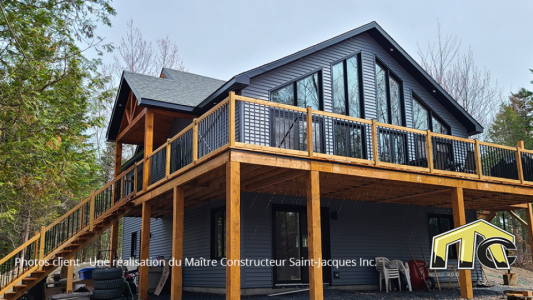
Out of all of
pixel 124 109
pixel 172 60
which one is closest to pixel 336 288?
pixel 124 109

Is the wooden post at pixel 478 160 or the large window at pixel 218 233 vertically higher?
the wooden post at pixel 478 160

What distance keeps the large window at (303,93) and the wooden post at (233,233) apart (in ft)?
16.4

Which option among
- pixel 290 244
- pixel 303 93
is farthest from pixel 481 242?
pixel 303 93

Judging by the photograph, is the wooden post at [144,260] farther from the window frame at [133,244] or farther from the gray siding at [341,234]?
the window frame at [133,244]

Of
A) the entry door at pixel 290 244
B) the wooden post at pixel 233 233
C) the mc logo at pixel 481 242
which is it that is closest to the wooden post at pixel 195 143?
the wooden post at pixel 233 233

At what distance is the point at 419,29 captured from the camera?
37.7 m

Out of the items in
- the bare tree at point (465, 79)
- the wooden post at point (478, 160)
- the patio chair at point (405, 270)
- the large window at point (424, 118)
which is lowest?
the patio chair at point (405, 270)

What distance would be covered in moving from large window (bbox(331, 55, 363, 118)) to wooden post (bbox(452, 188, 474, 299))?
13.0 ft

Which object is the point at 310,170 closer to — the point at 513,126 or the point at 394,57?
the point at 394,57

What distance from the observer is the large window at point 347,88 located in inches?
531

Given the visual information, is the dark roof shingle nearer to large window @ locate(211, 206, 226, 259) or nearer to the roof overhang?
the roof overhang

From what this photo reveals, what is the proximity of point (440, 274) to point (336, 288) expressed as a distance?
13.7 feet

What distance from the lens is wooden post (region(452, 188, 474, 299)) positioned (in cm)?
1011

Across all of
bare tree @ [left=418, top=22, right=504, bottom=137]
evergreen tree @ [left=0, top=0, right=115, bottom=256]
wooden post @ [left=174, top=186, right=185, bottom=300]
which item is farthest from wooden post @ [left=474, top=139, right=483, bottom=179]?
bare tree @ [left=418, top=22, right=504, bottom=137]
